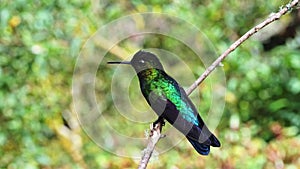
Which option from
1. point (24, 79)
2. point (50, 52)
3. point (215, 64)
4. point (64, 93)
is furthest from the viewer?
point (64, 93)

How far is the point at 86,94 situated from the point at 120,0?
60 centimetres

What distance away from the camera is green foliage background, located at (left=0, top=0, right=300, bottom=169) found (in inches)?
154

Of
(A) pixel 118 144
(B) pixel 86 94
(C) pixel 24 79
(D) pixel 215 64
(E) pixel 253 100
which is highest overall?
(D) pixel 215 64

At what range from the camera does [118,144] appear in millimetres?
4246

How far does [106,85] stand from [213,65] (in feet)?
9.56

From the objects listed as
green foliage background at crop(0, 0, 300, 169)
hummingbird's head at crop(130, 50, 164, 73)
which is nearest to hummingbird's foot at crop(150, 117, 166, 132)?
hummingbird's head at crop(130, 50, 164, 73)

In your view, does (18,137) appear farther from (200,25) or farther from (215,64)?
(215,64)

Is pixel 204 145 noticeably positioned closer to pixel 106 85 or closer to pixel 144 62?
pixel 144 62

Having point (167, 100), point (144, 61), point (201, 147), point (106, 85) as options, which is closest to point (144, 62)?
point (144, 61)

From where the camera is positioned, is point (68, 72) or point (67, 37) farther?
point (68, 72)

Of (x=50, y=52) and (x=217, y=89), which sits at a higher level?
(x=50, y=52)

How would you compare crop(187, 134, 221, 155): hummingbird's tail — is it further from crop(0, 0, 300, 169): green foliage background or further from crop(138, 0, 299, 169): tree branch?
crop(0, 0, 300, 169): green foliage background

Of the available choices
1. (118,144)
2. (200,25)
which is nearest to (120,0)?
(200,25)

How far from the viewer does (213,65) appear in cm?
144
